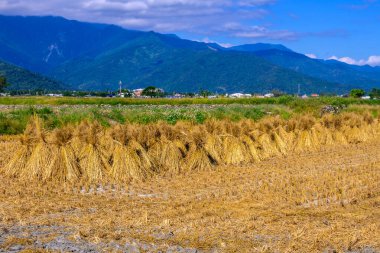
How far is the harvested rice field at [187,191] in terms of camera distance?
300 inches

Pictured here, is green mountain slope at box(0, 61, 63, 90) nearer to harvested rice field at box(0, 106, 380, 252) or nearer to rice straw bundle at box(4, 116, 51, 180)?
harvested rice field at box(0, 106, 380, 252)

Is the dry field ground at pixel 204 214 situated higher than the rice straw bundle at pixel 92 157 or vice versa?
the rice straw bundle at pixel 92 157

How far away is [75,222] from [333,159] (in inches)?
411

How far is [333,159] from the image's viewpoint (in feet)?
54.8

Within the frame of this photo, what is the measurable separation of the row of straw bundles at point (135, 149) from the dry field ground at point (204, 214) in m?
0.66

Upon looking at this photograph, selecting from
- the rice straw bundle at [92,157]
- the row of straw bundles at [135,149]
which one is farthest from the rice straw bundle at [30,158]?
the rice straw bundle at [92,157]

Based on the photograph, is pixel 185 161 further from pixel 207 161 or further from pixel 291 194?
pixel 291 194

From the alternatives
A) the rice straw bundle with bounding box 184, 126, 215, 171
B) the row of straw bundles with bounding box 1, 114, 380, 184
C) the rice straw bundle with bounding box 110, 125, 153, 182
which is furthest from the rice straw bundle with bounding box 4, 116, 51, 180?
the rice straw bundle with bounding box 184, 126, 215, 171

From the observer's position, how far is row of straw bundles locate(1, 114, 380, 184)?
1275cm

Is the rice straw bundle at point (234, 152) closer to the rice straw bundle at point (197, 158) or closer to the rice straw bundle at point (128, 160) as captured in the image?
the rice straw bundle at point (197, 158)

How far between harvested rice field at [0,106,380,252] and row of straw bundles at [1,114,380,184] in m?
0.03

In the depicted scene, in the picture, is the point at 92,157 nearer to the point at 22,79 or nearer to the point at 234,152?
the point at 234,152

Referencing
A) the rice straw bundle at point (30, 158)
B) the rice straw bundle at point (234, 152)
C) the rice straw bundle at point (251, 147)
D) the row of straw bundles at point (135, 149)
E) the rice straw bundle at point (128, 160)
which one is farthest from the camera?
the rice straw bundle at point (251, 147)

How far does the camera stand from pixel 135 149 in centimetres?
1390
